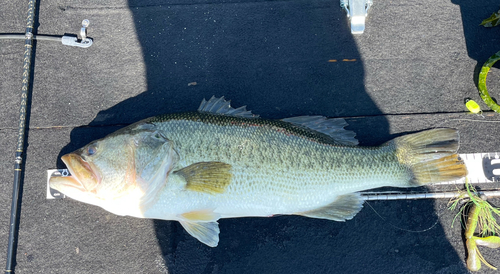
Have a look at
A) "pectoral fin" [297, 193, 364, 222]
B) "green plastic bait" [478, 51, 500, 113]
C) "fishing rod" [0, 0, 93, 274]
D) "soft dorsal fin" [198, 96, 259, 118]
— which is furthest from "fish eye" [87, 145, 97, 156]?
"green plastic bait" [478, 51, 500, 113]

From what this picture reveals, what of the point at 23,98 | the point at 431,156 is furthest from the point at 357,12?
the point at 23,98

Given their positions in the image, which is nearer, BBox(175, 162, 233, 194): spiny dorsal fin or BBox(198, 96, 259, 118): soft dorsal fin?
BBox(175, 162, 233, 194): spiny dorsal fin

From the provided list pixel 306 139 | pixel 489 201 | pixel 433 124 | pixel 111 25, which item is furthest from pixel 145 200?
pixel 489 201

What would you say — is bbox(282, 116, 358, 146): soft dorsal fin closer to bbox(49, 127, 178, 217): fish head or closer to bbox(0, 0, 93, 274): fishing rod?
bbox(49, 127, 178, 217): fish head

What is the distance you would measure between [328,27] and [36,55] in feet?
8.76

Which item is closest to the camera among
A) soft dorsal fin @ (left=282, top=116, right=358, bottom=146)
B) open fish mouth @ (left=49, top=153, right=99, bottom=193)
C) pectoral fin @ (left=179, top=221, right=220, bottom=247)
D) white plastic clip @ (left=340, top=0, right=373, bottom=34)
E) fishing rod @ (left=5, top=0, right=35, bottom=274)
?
open fish mouth @ (left=49, top=153, right=99, bottom=193)

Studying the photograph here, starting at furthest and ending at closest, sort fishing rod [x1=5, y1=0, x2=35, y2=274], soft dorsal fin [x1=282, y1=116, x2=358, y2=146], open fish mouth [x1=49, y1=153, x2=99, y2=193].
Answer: fishing rod [x1=5, y1=0, x2=35, y2=274], soft dorsal fin [x1=282, y1=116, x2=358, y2=146], open fish mouth [x1=49, y1=153, x2=99, y2=193]

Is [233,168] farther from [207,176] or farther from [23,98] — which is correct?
[23,98]

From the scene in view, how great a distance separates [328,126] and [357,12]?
1.08 metres

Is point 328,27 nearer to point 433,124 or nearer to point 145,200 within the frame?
point 433,124

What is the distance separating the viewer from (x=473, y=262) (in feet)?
8.25

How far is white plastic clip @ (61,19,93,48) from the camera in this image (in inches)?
109

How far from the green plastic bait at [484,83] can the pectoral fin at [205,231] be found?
2.46 meters

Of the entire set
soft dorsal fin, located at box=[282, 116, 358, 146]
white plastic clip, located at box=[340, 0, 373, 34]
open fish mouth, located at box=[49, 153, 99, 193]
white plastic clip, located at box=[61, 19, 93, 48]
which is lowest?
open fish mouth, located at box=[49, 153, 99, 193]
